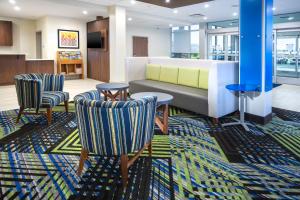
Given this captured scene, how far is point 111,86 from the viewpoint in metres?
5.01

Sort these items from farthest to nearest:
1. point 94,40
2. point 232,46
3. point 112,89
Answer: point 232,46, point 94,40, point 112,89

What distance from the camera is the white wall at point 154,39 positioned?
45.3 ft

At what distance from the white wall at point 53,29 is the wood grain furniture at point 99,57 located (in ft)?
1.39

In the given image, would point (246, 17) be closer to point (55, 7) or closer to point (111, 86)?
point (111, 86)

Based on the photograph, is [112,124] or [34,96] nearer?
[112,124]

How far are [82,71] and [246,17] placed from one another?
8.23 metres

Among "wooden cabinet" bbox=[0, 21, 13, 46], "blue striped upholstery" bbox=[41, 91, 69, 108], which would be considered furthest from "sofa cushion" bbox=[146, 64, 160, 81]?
"wooden cabinet" bbox=[0, 21, 13, 46]

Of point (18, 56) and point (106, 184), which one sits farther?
point (18, 56)

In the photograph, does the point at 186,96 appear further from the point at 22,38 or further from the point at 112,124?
the point at 22,38

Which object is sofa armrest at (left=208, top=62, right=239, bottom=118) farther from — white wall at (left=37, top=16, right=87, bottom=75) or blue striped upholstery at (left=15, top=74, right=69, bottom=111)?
white wall at (left=37, top=16, right=87, bottom=75)

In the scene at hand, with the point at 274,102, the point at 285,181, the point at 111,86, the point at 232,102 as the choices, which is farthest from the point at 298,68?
the point at 285,181

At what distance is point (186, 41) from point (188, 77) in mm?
10309

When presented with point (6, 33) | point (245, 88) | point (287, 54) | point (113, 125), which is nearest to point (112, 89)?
point (245, 88)

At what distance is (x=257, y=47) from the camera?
4.14 meters
